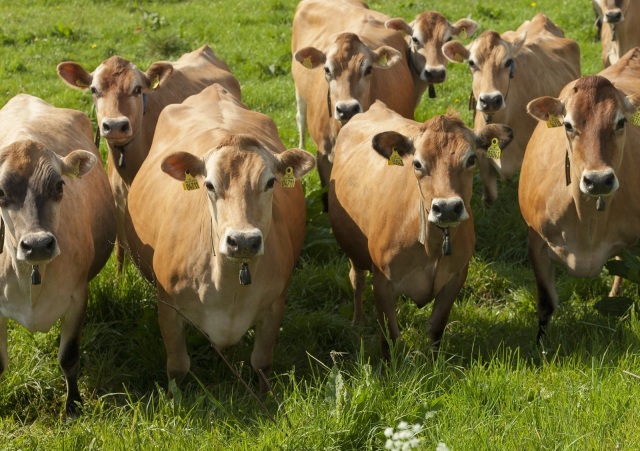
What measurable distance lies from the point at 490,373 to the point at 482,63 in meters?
4.54

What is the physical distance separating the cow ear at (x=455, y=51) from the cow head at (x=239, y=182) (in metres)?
4.55

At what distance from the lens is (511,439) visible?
16.0ft

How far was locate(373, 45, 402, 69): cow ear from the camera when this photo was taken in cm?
966

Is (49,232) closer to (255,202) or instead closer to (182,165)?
(182,165)

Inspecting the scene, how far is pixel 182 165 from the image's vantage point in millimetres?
5883

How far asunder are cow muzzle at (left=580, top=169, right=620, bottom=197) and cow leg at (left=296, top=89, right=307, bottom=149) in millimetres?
5086

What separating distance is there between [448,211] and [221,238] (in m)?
1.38

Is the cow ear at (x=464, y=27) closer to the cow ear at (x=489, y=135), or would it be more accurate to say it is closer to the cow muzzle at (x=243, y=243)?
the cow ear at (x=489, y=135)

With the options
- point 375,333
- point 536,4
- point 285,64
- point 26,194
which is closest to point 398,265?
point 375,333

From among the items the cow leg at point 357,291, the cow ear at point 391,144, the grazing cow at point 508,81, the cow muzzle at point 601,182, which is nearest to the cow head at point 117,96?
the cow leg at point 357,291

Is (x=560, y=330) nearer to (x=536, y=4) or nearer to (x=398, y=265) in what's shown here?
(x=398, y=265)

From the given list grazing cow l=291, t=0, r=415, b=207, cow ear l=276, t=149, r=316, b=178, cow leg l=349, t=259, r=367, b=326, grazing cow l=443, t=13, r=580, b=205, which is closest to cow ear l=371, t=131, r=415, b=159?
cow ear l=276, t=149, r=316, b=178

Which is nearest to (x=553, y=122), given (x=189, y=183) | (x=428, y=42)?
(x=189, y=183)

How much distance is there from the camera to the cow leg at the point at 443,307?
6.67 meters
